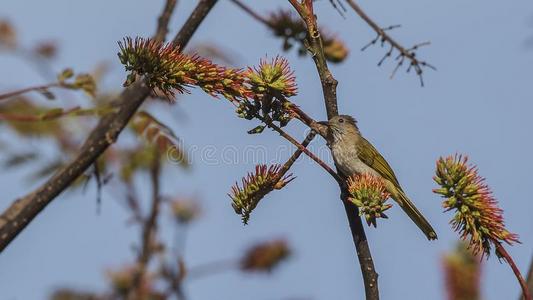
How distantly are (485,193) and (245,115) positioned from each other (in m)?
1.00

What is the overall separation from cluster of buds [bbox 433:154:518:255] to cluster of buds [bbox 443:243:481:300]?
16 cm

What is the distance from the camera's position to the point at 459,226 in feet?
8.80

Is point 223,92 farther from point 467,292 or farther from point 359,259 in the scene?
point 467,292

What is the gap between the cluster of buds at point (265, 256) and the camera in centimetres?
647

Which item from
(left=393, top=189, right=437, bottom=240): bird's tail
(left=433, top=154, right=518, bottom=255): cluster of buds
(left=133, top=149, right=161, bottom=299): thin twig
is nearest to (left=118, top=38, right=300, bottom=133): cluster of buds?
(left=433, top=154, right=518, bottom=255): cluster of buds

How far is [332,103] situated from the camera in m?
2.75

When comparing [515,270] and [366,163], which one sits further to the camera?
[366,163]

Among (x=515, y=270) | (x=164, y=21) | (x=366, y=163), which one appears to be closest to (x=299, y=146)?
(x=515, y=270)

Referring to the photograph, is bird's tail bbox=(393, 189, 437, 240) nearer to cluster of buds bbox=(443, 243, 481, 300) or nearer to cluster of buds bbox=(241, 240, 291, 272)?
cluster of buds bbox=(241, 240, 291, 272)

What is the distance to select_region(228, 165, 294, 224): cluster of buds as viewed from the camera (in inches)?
118

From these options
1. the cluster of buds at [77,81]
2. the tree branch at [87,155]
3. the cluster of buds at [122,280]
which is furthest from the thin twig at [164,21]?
the cluster of buds at [122,280]

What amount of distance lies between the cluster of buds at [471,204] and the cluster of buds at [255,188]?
2.23 feet

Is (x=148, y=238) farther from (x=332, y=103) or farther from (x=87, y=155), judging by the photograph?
(x=332, y=103)

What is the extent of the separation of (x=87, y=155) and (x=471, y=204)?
2.34 metres
